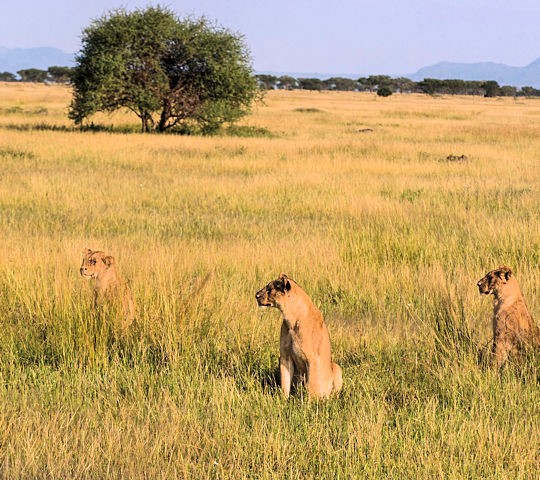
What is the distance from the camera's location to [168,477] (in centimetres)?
379

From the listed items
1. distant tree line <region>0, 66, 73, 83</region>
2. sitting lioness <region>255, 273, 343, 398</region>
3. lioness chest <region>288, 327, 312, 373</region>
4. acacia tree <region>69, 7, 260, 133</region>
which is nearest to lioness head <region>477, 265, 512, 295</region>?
sitting lioness <region>255, 273, 343, 398</region>

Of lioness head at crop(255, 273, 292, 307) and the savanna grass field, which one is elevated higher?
lioness head at crop(255, 273, 292, 307)

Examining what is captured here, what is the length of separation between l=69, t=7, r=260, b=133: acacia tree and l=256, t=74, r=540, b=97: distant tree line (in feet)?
289

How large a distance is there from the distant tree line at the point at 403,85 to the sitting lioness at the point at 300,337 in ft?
397

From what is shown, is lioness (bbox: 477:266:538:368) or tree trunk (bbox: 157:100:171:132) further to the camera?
tree trunk (bbox: 157:100:171:132)

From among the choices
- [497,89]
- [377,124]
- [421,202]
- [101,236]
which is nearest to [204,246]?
[101,236]

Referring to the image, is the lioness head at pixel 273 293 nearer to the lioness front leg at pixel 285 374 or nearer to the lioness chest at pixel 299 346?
the lioness chest at pixel 299 346

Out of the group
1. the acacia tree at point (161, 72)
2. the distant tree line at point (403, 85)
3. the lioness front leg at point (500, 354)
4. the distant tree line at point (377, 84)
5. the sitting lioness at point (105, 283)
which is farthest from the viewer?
the distant tree line at point (403, 85)

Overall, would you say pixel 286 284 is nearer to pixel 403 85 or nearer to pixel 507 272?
pixel 507 272

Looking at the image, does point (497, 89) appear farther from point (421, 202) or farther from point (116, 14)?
point (421, 202)

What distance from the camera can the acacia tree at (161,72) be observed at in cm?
3431

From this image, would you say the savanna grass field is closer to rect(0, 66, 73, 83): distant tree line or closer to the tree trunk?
the tree trunk

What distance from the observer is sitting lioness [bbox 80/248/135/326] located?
6016mm

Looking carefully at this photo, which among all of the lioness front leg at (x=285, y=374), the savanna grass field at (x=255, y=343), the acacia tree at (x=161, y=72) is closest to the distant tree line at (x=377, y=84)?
the acacia tree at (x=161, y=72)
